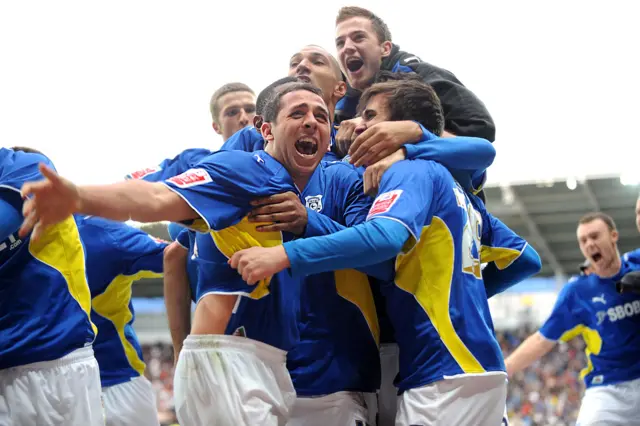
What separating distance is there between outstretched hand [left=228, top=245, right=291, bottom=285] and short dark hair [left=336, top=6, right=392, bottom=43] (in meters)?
2.44

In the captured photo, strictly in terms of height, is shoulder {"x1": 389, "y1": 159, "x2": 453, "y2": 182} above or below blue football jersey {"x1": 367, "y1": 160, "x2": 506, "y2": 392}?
above

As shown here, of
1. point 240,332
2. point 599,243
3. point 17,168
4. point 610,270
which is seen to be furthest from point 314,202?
point 610,270

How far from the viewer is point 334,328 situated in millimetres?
3412

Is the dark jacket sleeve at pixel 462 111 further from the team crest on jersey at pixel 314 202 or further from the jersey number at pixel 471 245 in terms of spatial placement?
the team crest on jersey at pixel 314 202

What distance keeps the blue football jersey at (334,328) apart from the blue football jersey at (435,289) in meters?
0.20

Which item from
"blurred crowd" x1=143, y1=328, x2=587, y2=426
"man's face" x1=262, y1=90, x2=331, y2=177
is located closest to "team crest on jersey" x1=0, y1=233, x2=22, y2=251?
"man's face" x1=262, y1=90, x2=331, y2=177

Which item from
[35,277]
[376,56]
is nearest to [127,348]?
[35,277]

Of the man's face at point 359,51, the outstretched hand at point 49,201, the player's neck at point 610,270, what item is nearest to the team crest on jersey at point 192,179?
the outstretched hand at point 49,201

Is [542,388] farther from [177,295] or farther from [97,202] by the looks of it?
[97,202]

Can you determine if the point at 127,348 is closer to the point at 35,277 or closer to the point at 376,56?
the point at 35,277

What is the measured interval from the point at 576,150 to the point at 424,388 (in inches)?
668

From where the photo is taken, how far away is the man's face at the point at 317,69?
4.41 meters

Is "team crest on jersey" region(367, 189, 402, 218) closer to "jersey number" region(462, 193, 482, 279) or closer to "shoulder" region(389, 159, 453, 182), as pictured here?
→ "shoulder" region(389, 159, 453, 182)

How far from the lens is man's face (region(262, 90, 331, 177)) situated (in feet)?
10.5
